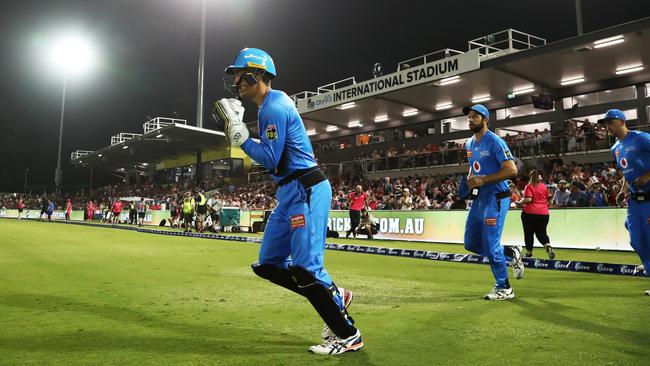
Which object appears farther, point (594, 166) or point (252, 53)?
point (594, 166)

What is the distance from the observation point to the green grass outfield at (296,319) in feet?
10.8

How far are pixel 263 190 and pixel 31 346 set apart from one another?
100 ft

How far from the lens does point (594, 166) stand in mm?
20656

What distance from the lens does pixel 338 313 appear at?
11.4 ft

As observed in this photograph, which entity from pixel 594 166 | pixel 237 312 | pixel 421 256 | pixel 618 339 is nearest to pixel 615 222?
pixel 421 256

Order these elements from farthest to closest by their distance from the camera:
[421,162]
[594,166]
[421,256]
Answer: [421,162], [594,166], [421,256]

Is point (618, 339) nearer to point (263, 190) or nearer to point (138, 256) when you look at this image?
point (138, 256)

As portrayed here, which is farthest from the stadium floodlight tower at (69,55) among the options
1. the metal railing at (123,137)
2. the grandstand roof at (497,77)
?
the grandstand roof at (497,77)

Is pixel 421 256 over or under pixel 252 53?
under

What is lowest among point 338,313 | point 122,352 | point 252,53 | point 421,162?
point 122,352

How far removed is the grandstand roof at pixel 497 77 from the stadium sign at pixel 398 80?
5cm

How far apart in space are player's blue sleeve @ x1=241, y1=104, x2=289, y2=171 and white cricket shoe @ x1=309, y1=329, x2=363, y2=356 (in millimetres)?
1367

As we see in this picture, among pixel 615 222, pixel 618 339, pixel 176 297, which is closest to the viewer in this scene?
pixel 618 339

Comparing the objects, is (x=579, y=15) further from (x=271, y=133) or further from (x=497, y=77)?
(x=271, y=133)
